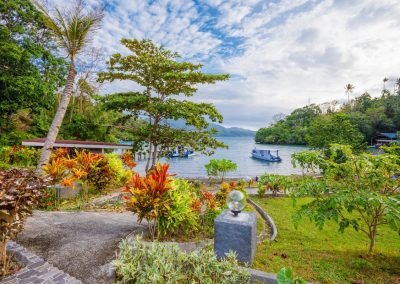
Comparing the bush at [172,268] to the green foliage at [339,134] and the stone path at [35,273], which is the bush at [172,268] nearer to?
the stone path at [35,273]

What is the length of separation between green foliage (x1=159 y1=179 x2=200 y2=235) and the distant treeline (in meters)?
19.2

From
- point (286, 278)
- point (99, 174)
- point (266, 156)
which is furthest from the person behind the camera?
point (266, 156)

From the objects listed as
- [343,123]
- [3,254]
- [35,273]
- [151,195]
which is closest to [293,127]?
[343,123]

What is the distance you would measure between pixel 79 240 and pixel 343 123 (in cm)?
2194

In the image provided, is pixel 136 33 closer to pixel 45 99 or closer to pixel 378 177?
pixel 45 99

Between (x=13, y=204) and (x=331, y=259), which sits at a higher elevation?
(x=13, y=204)

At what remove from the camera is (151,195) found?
400 centimetres

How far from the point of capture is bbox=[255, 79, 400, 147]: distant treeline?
2025cm

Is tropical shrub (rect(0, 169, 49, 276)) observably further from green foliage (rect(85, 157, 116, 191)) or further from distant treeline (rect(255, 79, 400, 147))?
distant treeline (rect(255, 79, 400, 147))

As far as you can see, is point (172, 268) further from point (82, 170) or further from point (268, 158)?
point (268, 158)

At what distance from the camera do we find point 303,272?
10.6 ft

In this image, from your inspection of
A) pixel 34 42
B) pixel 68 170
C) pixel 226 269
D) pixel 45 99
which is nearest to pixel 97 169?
pixel 68 170

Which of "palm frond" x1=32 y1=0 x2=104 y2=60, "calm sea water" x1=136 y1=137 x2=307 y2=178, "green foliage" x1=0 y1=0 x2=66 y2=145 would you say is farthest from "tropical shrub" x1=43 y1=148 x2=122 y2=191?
"green foliage" x1=0 y1=0 x2=66 y2=145

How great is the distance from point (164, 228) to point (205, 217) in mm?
1144
